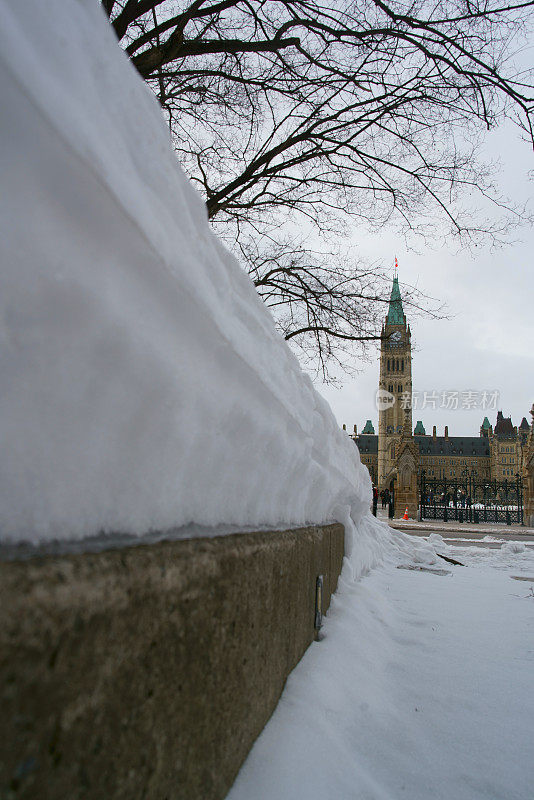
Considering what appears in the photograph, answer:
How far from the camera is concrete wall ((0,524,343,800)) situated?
0.48 meters

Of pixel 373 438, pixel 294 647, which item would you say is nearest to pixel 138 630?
pixel 294 647

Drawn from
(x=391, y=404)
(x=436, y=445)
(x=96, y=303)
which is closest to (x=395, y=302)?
(x=96, y=303)

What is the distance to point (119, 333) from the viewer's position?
648 mm

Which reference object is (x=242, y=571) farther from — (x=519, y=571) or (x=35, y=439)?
(x=519, y=571)

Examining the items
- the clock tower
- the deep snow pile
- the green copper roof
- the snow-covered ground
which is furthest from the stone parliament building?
the deep snow pile

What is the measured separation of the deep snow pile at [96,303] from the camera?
20.4 inches

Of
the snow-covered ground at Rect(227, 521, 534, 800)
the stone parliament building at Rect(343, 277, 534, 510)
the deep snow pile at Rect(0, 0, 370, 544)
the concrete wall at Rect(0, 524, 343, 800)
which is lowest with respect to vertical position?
the snow-covered ground at Rect(227, 521, 534, 800)

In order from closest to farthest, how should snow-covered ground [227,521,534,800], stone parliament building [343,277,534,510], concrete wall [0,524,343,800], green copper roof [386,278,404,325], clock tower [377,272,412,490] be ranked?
concrete wall [0,524,343,800]
snow-covered ground [227,521,534,800]
green copper roof [386,278,404,325]
clock tower [377,272,412,490]
stone parliament building [343,277,534,510]

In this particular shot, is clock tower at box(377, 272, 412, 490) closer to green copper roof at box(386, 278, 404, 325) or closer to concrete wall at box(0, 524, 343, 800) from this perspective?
green copper roof at box(386, 278, 404, 325)

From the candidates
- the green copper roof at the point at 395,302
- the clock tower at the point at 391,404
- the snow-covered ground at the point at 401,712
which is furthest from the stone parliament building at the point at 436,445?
the snow-covered ground at the point at 401,712

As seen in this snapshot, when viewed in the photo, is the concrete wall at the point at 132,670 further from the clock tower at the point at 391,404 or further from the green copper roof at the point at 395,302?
the clock tower at the point at 391,404

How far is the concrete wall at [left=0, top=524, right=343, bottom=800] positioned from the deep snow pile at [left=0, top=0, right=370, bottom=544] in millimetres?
79

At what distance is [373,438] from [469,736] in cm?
10813

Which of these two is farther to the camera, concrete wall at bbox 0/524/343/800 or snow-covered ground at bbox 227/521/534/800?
snow-covered ground at bbox 227/521/534/800
